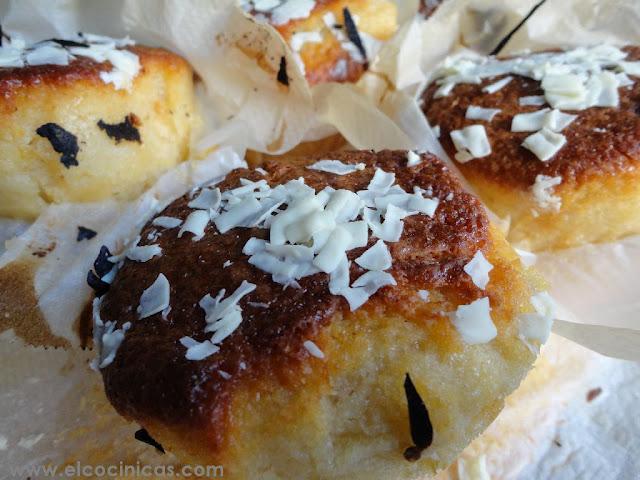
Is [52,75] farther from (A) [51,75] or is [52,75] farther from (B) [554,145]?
(B) [554,145]

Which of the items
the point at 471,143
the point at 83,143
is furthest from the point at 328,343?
the point at 83,143

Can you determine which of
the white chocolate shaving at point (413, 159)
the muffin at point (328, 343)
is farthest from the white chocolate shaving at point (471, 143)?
the muffin at point (328, 343)

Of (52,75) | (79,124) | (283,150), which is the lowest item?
(283,150)

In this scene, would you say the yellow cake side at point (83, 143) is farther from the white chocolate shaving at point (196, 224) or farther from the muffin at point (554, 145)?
the muffin at point (554, 145)

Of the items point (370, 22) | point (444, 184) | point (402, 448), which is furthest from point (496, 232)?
point (370, 22)

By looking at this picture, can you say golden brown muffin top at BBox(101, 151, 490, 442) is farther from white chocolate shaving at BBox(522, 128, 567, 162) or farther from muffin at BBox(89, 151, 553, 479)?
white chocolate shaving at BBox(522, 128, 567, 162)

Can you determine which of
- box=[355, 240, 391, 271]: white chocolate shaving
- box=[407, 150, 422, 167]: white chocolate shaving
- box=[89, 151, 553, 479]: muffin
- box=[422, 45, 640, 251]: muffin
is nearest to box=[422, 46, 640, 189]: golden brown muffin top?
box=[422, 45, 640, 251]: muffin

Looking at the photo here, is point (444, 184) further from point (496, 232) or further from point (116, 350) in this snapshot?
point (116, 350)
